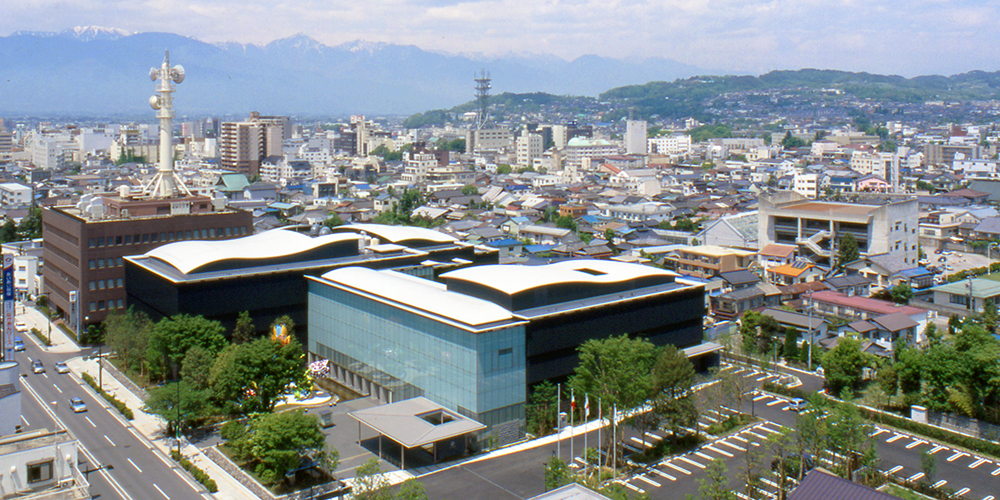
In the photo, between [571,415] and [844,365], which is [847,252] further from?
[571,415]

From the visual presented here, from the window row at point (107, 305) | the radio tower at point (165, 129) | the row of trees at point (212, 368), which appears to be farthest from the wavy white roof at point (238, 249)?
the radio tower at point (165, 129)

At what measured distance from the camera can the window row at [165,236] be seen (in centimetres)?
3231

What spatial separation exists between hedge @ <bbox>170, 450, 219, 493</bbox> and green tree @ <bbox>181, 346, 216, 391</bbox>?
2.67m

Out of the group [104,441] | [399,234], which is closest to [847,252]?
[399,234]

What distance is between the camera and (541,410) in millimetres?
22016

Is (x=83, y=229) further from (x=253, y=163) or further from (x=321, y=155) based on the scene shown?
(x=321, y=155)

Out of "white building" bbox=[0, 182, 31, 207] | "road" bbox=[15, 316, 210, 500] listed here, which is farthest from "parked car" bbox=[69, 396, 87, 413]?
"white building" bbox=[0, 182, 31, 207]

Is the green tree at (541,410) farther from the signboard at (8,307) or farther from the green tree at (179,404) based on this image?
the signboard at (8,307)

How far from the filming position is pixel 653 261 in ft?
149

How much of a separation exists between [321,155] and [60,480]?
101106 mm

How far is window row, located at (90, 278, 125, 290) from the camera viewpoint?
32.2m

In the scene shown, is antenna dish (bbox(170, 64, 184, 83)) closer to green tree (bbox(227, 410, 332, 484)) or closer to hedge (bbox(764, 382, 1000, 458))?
green tree (bbox(227, 410, 332, 484))

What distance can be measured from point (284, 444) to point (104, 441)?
643cm

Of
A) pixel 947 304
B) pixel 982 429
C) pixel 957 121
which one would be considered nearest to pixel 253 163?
pixel 947 304
